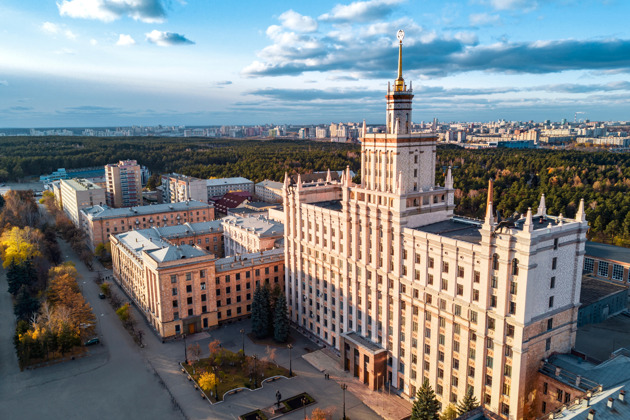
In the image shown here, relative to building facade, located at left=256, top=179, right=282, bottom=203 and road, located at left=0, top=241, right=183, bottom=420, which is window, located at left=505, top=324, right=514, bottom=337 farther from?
building facade, located at left=256, top=179, right=282, bottom=203

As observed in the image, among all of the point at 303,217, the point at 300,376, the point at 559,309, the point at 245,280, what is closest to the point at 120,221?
the point at 245,280

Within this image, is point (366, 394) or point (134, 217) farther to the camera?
point (134, 217)

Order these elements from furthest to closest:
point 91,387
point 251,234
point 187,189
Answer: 1. point 187,189
2. point 251,234
3. point 91,387

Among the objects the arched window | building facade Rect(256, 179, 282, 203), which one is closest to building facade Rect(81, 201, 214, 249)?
building facade Rect(256, 179, 282, 203)

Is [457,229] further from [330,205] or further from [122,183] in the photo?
[122,183]

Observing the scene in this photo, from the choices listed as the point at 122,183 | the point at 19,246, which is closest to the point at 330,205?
the point at 19,246

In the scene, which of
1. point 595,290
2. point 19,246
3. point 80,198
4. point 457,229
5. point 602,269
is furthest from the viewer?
point 80,198
